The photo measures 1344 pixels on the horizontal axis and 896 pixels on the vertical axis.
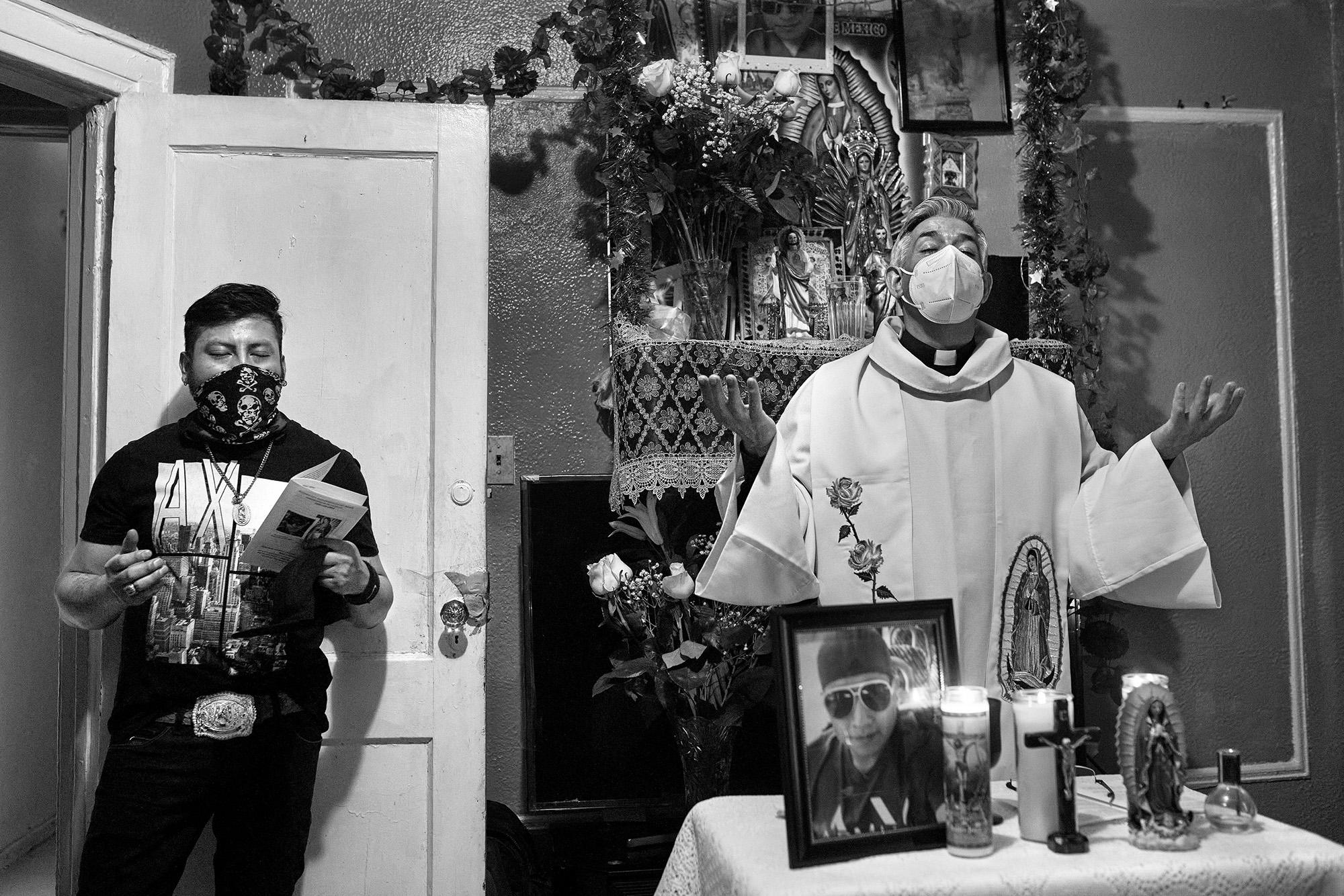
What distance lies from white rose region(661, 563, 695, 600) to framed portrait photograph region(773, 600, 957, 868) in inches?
59.0

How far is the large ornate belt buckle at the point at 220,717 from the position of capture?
249 cm

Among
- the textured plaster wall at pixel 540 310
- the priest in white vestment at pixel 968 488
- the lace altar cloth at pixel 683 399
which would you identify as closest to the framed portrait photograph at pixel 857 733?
the priest in white vestment at pixel 968 488

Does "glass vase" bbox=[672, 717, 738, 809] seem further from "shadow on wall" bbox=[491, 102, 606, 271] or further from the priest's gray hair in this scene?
"shadow on wall" bbox=[491, 102, 606, 271]

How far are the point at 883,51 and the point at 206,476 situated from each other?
2564mm

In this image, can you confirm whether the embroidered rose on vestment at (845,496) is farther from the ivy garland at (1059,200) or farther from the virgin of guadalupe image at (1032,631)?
the ivy garland at (1059,200)

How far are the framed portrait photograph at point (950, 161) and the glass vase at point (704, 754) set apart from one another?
1.87 metres

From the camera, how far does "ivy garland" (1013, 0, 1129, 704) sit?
11.8ft

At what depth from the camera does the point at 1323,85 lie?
4016 mm

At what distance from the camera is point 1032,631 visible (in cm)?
264

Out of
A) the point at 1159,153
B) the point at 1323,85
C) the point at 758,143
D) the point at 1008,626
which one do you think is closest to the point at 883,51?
the point at 758,143

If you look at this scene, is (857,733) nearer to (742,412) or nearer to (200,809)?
(742,412)

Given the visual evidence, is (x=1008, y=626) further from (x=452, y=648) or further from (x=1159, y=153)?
(x=1159, y=153)

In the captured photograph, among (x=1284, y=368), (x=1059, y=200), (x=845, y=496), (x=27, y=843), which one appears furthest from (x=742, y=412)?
(x=27, y=843)

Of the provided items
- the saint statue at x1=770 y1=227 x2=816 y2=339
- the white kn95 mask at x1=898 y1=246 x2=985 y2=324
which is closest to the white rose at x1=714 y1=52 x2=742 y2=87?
the saint statue at x1=770 y1=227 x2=816 y2=339
